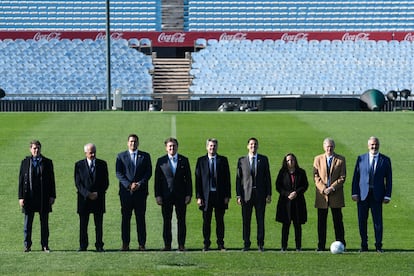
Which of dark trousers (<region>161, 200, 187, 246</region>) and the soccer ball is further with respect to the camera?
dark trousers (<region>161, 200, 187, 246</region>)

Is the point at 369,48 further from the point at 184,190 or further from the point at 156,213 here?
the point at 184,190

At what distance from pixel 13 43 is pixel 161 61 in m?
7.46

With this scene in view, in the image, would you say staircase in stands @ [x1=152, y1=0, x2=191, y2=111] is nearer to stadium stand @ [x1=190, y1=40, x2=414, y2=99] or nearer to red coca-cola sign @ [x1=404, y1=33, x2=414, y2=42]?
stadium stand @ [x1=190, y1=40, x2=414, y2=99]

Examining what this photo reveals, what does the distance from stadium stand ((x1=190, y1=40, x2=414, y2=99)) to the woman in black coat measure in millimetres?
36309

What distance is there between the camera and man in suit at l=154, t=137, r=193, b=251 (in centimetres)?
1655

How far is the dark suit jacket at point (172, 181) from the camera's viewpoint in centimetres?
1655

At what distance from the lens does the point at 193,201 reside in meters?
22.8

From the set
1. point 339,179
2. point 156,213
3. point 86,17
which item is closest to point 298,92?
point 86,17

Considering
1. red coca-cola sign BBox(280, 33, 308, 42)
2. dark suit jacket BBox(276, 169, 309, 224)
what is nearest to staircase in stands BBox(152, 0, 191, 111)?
red coca-cola sign BBox(280, 33, 308, 42)

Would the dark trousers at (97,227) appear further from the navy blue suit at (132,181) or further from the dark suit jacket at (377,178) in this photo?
the dark suit jacket at (377,178)

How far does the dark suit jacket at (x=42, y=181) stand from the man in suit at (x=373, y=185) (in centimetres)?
438

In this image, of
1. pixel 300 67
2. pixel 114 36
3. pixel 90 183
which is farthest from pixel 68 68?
pixel 90 183

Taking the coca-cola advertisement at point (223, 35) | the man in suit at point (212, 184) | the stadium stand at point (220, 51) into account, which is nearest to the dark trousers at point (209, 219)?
the man in suit at point (212, 184)

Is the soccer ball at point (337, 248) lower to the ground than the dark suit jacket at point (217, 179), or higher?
lower
